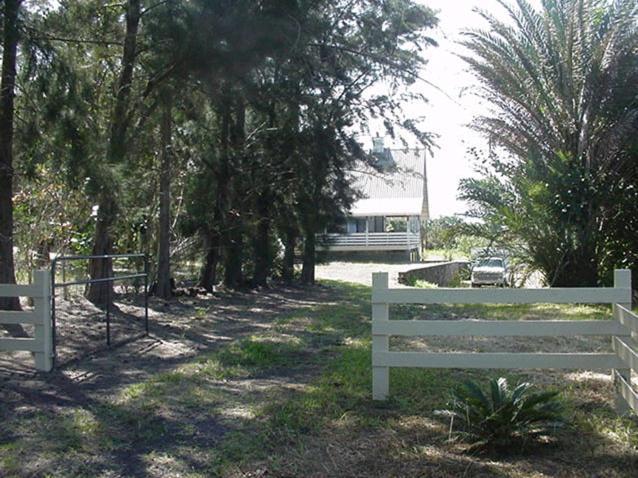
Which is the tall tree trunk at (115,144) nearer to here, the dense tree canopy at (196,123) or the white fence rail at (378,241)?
the dense tree canopy at (196,123)

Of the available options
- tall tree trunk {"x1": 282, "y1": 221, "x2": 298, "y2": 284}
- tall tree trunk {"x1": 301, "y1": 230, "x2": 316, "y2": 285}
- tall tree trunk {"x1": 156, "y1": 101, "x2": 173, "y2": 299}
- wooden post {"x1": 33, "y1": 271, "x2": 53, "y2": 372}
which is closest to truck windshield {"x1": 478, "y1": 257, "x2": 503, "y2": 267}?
tall tree trunk {"x1": 301, "y1": 230, "x2": 316, "y2": 285}

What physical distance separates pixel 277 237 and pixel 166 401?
51.1 ft

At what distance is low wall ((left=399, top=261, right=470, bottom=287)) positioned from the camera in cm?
2449

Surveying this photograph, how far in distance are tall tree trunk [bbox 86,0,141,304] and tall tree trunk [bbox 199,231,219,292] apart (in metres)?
4.22

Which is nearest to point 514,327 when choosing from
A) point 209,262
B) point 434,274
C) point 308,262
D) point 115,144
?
point 115,144

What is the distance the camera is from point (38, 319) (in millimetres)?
7238

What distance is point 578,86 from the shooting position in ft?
48.1

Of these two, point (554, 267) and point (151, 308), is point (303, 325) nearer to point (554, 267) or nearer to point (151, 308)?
point (151, 308)

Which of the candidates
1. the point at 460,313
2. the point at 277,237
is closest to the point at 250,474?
the point at 460,313

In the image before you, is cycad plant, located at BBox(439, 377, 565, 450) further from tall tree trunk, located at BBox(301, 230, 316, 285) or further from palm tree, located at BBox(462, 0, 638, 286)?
tall tree trunk, located at BBox(301, 230, 316, 285)

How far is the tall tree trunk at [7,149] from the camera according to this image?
9.17 metres

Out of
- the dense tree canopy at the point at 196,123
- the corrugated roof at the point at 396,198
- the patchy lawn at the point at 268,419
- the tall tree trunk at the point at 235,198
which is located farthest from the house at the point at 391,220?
the patchy lawn at the point at 268,419

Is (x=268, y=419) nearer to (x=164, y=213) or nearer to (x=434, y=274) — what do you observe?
(x=164, y=213)

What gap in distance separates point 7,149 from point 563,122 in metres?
11.1
